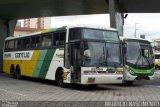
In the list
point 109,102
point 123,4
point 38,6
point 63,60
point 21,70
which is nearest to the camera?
point 109,102

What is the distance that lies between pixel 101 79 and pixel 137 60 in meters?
4.09

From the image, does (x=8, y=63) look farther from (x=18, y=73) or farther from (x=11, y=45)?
(x=18, y=73)

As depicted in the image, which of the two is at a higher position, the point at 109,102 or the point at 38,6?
the point at 38,6

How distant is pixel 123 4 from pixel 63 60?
487 inches

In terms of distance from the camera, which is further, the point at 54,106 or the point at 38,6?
the point at 38,6

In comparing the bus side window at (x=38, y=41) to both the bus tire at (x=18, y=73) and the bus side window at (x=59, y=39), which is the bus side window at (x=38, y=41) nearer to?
the bus side window at (x=59, y=39)

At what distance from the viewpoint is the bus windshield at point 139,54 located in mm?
20609

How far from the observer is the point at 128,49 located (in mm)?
20625

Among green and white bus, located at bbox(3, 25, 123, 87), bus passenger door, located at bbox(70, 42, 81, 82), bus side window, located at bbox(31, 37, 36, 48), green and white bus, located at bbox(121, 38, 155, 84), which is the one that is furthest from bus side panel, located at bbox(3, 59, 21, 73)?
green and white bus, located at bbox(121, 38, 155, 84)

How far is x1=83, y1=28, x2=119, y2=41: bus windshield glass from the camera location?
58.2 ft

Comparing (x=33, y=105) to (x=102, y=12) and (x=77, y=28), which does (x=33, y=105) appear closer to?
(x=77, y=28)

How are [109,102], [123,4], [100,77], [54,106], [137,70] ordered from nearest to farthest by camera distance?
[54,106] → [109,102] → [100,77] → [137,70] → [123,4]

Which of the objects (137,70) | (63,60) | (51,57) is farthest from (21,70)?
(137,70)

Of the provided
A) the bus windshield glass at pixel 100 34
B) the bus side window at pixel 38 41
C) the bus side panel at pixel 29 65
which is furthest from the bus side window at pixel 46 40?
the bus windshield glass at pixel 100 34
